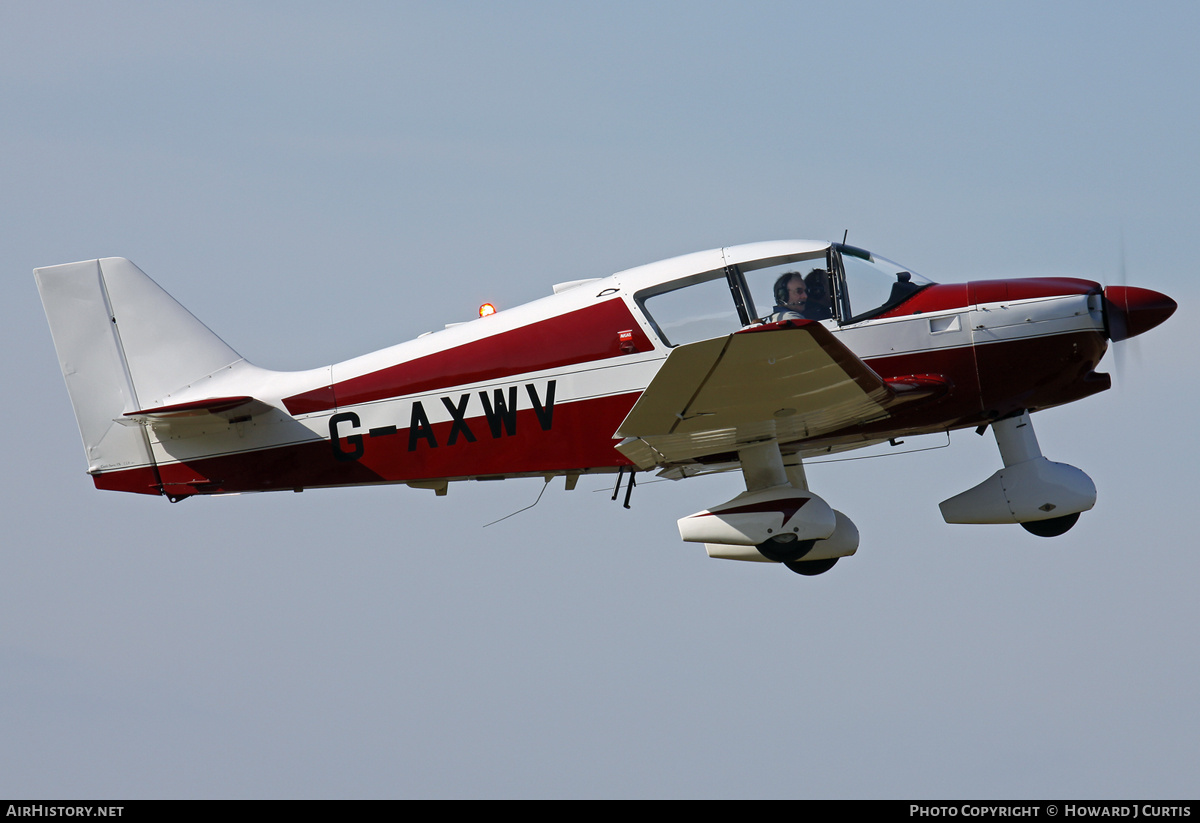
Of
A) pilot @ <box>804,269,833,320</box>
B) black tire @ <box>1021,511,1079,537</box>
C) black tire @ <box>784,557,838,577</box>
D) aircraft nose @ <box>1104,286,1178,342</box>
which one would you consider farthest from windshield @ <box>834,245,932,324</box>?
black tire @ <box>784,557,838,577</box>

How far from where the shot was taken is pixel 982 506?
33.6 ft

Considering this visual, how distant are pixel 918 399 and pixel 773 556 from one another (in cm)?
172

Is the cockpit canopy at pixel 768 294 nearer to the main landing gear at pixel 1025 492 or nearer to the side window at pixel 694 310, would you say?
the side window at pixel 694 310

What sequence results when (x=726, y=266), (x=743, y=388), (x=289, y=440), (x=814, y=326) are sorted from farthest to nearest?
(x=289, y=440)
(x=726, y=266)
(x=743, y=388)
(x=814, y=326)

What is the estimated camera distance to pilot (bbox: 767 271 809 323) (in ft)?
32.2

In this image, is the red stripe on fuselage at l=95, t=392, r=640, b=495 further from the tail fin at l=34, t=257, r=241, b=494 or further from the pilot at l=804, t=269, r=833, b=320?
the pilot at l=804, t=269, r=833, b=320

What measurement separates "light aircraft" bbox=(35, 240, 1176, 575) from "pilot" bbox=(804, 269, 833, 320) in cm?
1

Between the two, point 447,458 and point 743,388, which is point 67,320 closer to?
point 447,458

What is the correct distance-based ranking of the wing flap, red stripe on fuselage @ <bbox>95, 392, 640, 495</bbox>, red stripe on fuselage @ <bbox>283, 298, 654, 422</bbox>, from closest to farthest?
the wing flap < red stripe on fuselage @ <bbox>283, 298, 654, 422</bbox> < red stripe on fuselage @ <bbox>95, 392, 640, 495</bbox>

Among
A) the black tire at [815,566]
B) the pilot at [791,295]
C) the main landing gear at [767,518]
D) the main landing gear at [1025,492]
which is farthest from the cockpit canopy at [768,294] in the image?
the black tire at [815,566]

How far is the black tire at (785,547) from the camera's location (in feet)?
32.2

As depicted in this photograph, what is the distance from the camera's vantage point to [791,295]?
32.3ft

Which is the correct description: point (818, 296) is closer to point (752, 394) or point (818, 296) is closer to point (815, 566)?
point (752, 394)
